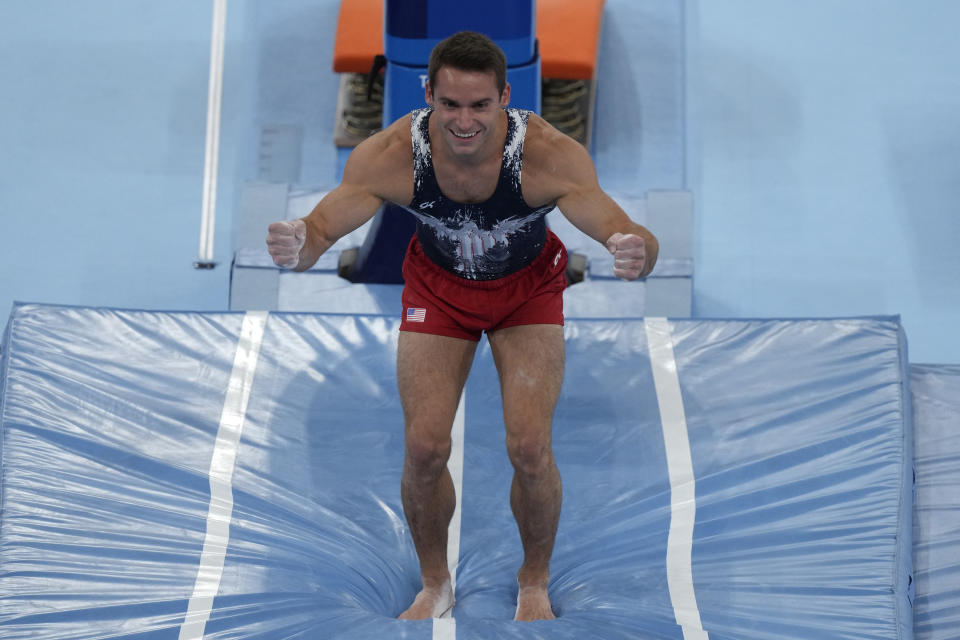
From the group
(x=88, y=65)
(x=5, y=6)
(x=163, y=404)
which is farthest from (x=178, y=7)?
(x=163, y=404)

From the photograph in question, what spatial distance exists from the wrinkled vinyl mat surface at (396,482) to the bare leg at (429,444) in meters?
0.12

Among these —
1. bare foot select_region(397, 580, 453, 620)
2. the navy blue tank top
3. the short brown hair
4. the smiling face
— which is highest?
the short brown hair

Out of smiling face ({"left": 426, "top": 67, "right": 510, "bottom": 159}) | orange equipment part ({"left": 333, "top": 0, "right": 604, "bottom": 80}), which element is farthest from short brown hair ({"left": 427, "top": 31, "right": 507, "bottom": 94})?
orange equipment part ({"left": 333, "top": 0, "right": 604, "bottom": 80})

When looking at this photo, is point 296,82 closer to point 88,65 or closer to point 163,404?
point 88,65

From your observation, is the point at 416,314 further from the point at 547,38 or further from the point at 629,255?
the point at 547,38

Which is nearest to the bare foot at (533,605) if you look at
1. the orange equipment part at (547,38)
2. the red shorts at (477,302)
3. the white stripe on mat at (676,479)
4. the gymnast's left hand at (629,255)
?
the white stripe on mat at (676,479)

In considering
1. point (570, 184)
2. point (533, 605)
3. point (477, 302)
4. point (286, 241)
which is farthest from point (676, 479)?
point (286, 241)

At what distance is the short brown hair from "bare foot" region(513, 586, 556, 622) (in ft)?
3.87

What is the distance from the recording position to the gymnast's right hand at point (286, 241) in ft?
6.86

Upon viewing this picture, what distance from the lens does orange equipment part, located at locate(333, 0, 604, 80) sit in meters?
4.42

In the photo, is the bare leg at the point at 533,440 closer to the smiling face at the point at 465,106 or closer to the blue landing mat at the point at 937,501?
the smiling face at the point at 465,106

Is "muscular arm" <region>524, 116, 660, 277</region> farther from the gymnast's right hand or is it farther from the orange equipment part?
the orange equipment part

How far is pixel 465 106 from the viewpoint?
214cm

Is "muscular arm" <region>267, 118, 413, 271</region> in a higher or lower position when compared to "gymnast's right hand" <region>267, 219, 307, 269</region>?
higher
